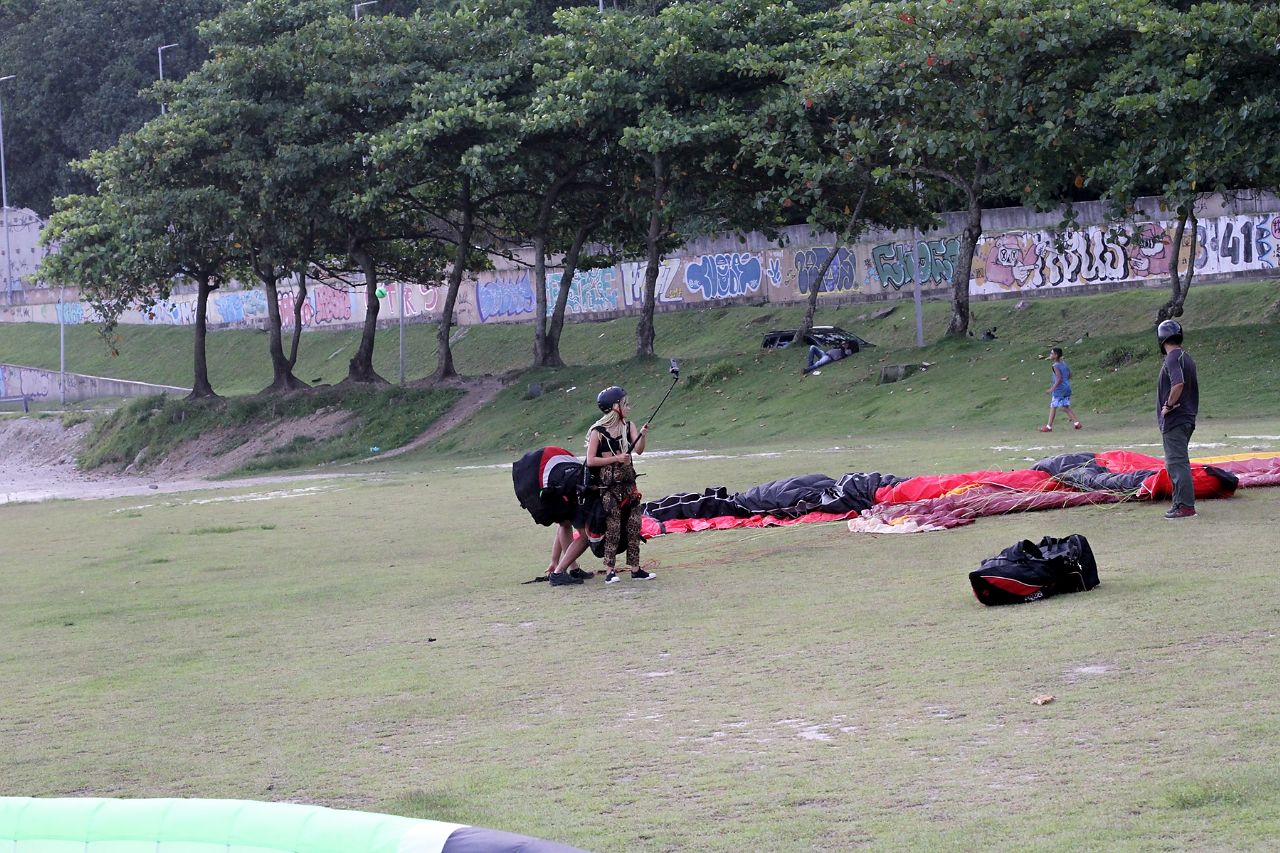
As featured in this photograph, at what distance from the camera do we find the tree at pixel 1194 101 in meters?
26.9

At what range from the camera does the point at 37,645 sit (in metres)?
12.0

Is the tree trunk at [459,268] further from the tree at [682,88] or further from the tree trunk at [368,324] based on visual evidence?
the tree at [682,88]

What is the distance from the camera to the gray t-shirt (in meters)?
13.3

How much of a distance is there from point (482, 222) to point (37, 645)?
1349 inches

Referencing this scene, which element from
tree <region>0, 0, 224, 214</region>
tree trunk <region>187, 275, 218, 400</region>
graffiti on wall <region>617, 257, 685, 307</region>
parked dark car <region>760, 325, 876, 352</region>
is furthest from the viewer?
tree <region>0, 0, 224, 214</region>

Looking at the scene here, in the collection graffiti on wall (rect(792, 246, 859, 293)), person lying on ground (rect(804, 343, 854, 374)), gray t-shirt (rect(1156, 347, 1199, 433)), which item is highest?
graffiti on wall (rect(792, 246, 859, 293))

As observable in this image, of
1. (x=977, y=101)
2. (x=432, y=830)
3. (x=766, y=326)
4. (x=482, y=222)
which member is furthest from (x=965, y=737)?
(x=766, y=326)

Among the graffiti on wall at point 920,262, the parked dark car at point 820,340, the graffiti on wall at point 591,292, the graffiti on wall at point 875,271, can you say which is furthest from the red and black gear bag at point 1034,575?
the graffiti on wall at point 591,292

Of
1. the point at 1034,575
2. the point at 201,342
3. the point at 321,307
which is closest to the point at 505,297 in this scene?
the point at 321,307

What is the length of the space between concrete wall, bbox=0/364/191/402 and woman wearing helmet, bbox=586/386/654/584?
53.2 meters

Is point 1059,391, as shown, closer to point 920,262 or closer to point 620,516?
point 620,516

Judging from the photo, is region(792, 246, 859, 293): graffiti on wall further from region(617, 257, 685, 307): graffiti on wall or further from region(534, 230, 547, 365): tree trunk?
region(534, 230, 547, 365): tree trunk

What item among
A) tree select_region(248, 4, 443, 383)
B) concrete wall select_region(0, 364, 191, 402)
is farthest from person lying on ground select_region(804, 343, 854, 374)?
concrete wall select_region(0, 364, 191, 402)

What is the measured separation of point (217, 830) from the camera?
438cm
